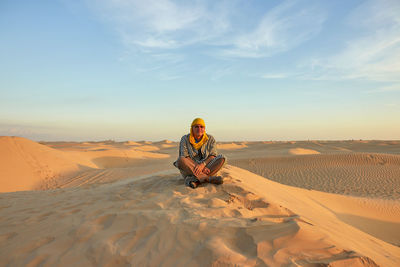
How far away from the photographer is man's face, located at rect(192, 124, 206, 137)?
5004mm

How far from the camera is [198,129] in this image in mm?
5000

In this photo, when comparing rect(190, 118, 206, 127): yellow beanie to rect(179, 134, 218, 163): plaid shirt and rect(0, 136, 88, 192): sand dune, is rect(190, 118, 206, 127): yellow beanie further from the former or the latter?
rect(0, 136, 88, 192): sand dune

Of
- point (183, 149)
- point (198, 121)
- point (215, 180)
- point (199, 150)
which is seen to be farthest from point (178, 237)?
point (198, 121)

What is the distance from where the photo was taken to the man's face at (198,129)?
16.4ft

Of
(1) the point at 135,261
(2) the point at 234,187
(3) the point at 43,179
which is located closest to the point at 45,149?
(3) the point at 43,179

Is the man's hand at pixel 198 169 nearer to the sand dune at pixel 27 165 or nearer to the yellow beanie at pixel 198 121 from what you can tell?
the yellow beanie at pixel 198 121

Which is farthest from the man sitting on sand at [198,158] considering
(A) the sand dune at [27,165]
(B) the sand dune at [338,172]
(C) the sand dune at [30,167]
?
(A) the sand dune at [27,165]

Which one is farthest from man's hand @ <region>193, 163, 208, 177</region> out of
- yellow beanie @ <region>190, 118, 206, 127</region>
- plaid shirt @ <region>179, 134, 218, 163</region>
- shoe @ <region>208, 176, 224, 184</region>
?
yellow beanie @ <region>190, 118, 206, 127</region>

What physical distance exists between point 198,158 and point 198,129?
671 millimetres

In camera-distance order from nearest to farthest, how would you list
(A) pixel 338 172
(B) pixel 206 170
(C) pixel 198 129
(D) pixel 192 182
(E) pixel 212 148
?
1. (D) pixel 192 182
2. (B) pixel 206 170
3. (C) pixel 198 129
4. (E) pixel 212 148
5. (A) pixel 338 172

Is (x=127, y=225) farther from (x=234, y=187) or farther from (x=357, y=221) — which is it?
(x=357, y=221)

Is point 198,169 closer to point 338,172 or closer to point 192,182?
point 192,182

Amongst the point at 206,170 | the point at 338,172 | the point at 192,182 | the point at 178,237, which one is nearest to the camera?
the point at 178,237

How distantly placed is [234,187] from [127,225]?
84.7 inches
